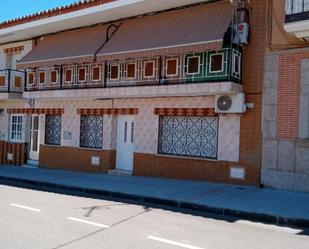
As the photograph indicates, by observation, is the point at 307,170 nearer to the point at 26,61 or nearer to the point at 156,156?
the point at 156,156

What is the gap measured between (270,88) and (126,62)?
5645mm

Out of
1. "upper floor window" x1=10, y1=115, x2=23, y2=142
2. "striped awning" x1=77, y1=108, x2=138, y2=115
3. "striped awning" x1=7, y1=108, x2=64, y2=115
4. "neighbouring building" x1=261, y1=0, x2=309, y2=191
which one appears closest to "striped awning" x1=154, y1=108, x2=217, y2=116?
"striped awning" x1=77, y1=108, x2=138, y2=115

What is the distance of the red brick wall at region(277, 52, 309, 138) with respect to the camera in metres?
11.5

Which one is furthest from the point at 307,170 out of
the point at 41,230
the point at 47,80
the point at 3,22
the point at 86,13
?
the point at 3,22

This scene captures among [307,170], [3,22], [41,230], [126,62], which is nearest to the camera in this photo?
[41,230]

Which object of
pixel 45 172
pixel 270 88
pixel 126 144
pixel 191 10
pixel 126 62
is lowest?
pixel 45 172

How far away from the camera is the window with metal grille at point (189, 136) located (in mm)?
13562

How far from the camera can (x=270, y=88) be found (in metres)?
12.1

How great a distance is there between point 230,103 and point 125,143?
202 inches

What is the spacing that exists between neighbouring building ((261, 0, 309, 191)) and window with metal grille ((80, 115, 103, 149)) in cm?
728

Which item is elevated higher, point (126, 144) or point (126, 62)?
point (126, 62)

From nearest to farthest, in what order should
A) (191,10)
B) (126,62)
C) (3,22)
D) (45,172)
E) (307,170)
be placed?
(307,170) < (191,10) < (126,62) < (45,172) < (3,22)

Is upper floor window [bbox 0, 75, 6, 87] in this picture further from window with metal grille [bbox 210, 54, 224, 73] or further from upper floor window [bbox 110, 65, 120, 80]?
window with metal grille [bbox 210, 54, 224, 73]

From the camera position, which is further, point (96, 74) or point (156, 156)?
point (96, 74)
